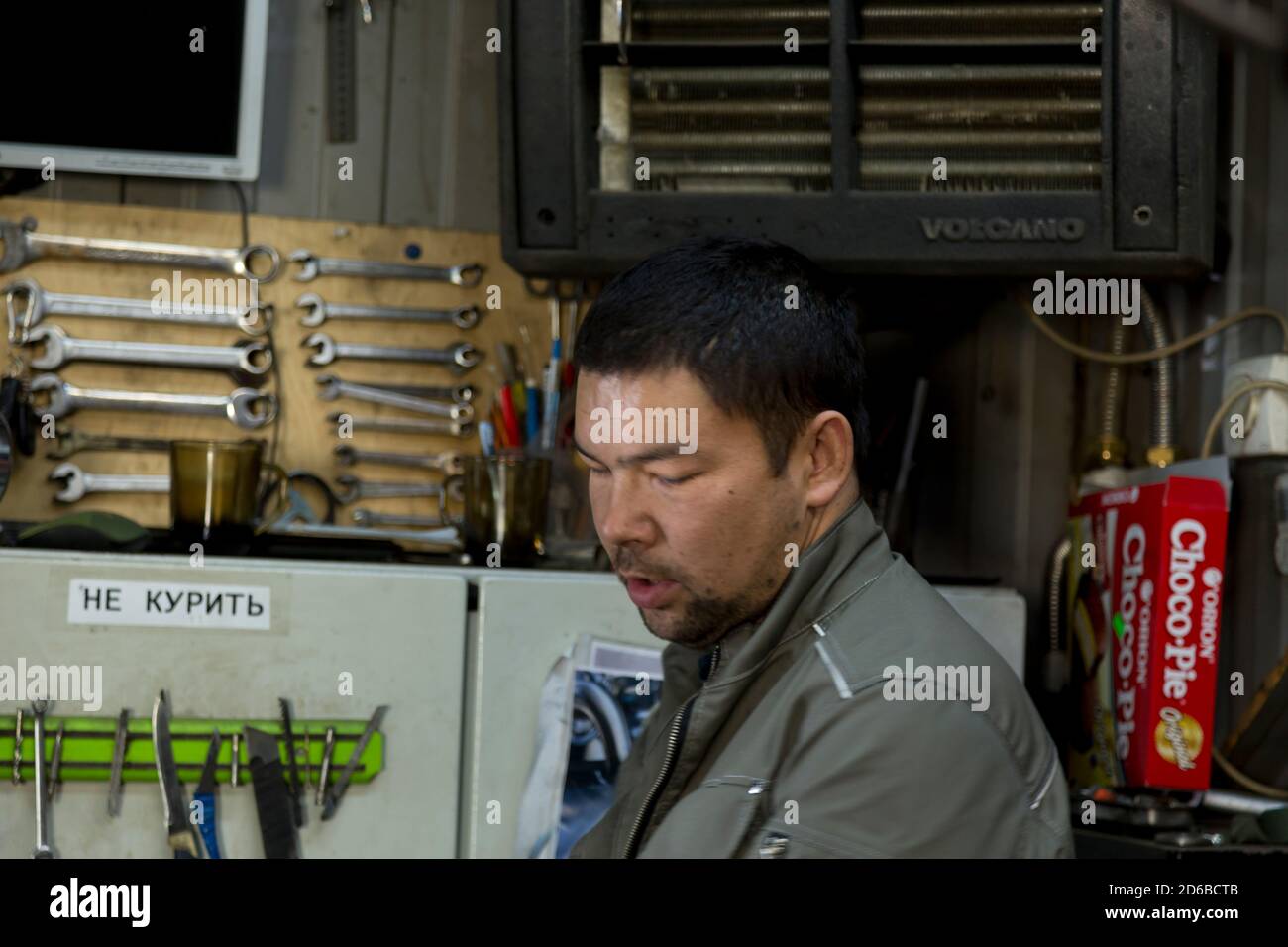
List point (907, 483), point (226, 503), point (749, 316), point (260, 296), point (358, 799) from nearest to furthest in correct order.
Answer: point (749, 316) → point (358, 799) → point (226, 503) → point (907, 483) → point (260, 296)

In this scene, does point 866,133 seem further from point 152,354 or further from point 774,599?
point 152,354

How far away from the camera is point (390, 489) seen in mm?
2211

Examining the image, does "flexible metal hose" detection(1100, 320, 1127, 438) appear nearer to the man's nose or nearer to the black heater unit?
the black heater unit

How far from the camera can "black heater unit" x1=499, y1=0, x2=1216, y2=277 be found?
5.56 ft

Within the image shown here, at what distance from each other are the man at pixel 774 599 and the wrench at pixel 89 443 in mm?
1177

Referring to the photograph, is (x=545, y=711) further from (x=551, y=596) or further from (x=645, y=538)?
(x=645, y=538)

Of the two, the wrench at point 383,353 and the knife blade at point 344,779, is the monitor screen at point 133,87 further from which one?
the knife blade at point 344,779

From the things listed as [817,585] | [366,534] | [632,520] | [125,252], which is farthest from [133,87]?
[817,585]

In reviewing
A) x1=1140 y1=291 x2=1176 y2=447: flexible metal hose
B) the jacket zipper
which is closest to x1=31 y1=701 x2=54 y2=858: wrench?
the jacket zipper

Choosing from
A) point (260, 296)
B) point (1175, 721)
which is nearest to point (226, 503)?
point (260, 296)

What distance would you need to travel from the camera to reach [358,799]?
160 centimetres

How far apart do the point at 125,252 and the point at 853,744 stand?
5.24 feet

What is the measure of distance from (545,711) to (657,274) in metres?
0.66

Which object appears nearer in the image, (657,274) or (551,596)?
(657,274)
